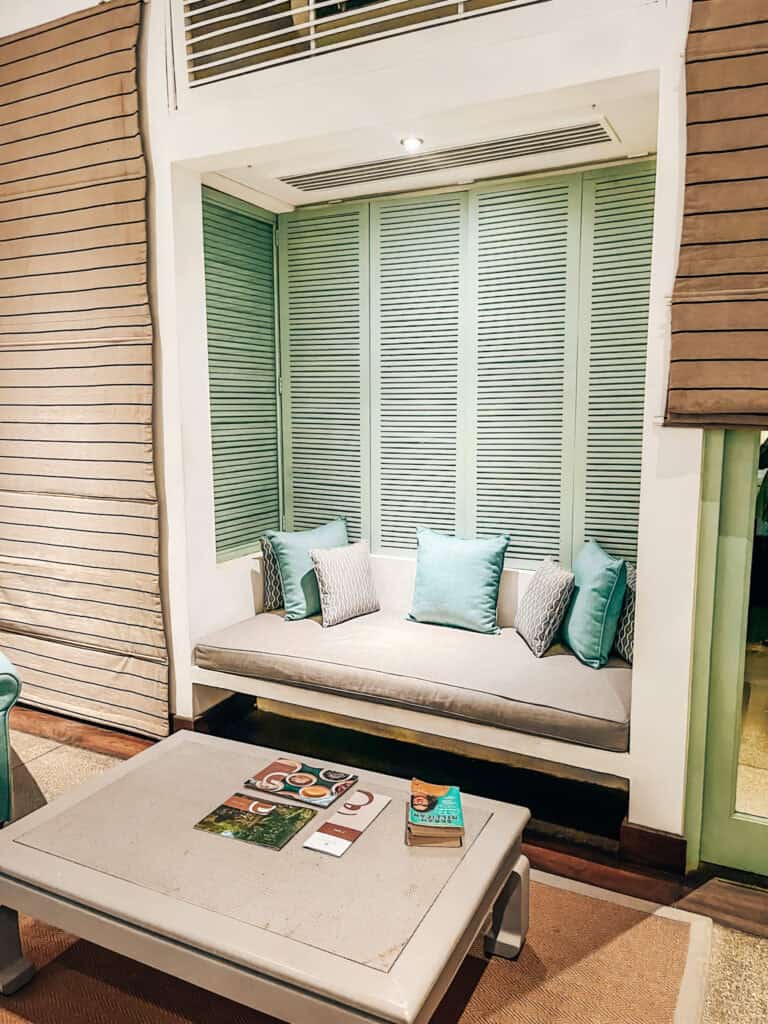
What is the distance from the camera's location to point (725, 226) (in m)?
1.94

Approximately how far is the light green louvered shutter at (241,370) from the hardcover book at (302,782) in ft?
4.40

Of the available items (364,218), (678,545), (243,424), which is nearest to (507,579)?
(678,545)

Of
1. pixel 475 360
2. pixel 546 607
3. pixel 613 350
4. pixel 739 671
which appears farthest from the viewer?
pixel 475 360

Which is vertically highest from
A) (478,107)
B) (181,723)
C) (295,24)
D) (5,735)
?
(295,24)

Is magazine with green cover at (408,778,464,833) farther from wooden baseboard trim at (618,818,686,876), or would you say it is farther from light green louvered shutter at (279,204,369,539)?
light green louvered shutter at (279,204,369,539)

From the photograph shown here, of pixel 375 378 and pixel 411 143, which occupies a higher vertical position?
pixel 411 143

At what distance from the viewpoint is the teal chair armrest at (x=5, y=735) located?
2.39 metres

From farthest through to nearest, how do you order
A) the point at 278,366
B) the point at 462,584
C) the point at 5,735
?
the point at 278,366 < the point at 462,584 < the point at 5,735

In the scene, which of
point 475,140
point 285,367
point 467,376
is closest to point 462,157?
Answer: point 475,140

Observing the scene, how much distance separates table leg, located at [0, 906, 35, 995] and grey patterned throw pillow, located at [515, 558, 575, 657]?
1.76 m

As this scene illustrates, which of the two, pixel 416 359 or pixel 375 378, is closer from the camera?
pixel 416 359

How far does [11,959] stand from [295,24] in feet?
9.53

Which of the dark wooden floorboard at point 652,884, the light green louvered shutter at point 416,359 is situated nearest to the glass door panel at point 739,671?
the dark wooden floorboard at point 652,884

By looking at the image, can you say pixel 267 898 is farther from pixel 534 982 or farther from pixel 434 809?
pixel 534 982
